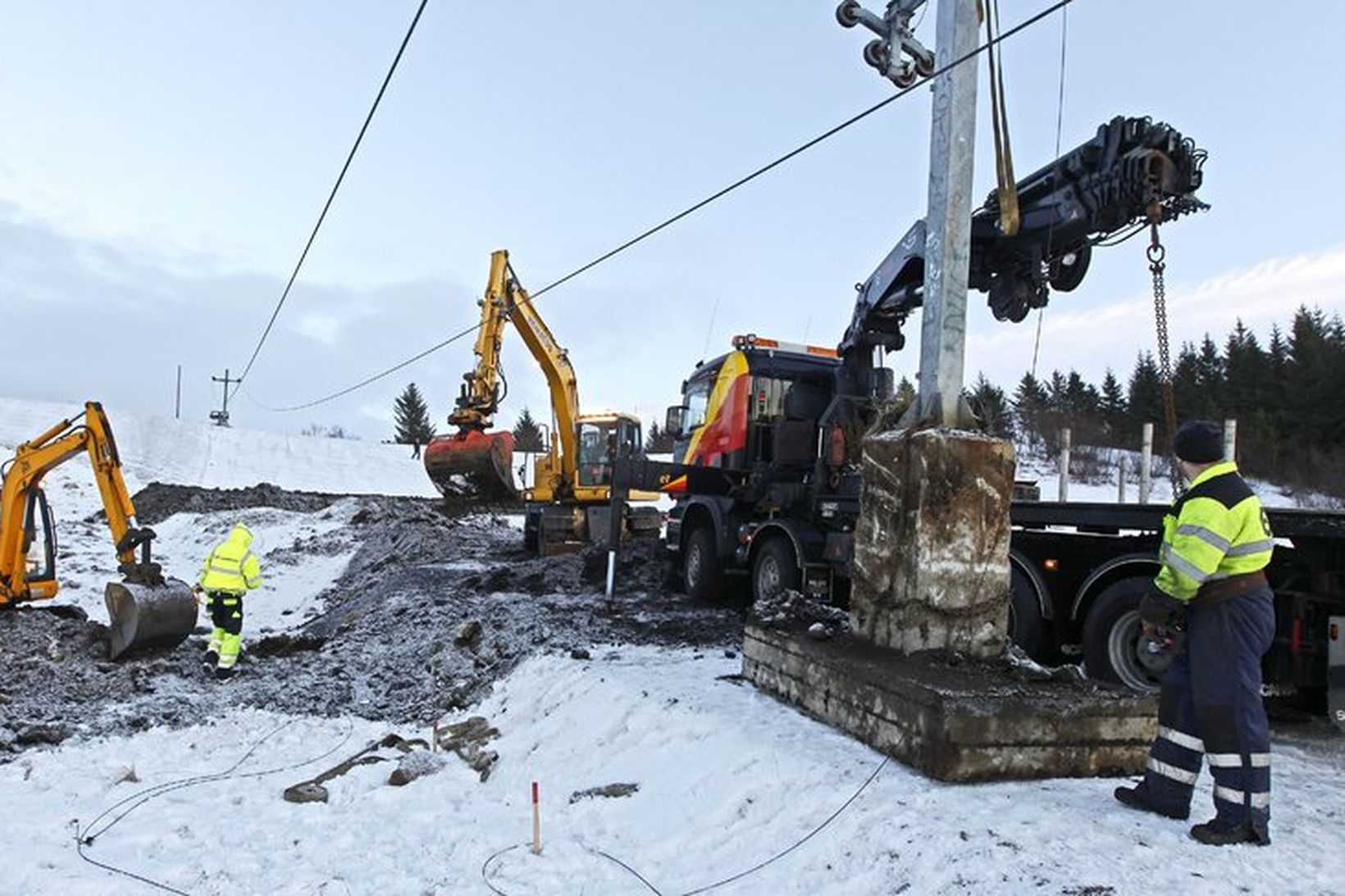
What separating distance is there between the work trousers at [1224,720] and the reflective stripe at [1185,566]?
0.16 meters

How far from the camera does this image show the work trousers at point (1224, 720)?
371 cm

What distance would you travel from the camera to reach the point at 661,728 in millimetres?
6055

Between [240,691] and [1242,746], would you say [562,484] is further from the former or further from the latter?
[1242,746]

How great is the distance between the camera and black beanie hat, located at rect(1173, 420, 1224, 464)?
13.2 ft

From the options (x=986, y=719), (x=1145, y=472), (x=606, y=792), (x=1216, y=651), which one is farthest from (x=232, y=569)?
(x=1145, y=472)

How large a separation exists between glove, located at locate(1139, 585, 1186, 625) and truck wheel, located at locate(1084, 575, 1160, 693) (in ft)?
8.32

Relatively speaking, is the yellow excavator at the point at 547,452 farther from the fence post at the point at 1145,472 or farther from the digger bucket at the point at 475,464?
the fence post at the point at 1145,472

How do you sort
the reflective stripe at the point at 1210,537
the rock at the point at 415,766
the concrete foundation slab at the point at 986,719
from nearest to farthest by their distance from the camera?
the reflective stripe at the point at 1210,537 < the concrete foundation slab at the point at 986,719 < the rock at the point at 415,766

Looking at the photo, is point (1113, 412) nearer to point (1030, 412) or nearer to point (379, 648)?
point (1030, 412)

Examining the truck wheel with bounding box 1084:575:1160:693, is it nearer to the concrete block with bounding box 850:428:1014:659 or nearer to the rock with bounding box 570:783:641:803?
the concrete block with bounding box 850:428:1014:659

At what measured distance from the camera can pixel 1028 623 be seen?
707 centimetres

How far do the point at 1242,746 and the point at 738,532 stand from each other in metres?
7.58

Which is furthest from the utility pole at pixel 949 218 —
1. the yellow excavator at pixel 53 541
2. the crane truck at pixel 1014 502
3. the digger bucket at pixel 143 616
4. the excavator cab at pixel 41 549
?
the excavator cab at pixel 41 549

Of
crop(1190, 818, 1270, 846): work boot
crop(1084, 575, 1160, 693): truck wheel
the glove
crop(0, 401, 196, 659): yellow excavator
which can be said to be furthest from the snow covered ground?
crop(0, 401, 196, 659): yellow excavator
